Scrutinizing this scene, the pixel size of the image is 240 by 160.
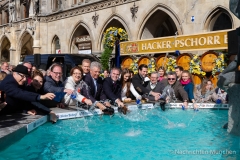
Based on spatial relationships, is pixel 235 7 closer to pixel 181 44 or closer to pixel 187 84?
pixel 187 84

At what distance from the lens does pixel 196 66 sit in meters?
12.4

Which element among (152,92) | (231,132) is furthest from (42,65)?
(231,132)

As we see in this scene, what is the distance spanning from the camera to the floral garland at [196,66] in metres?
12.4

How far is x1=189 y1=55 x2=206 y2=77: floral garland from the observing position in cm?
1236

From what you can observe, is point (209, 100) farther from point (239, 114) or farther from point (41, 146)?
point (41, 146)

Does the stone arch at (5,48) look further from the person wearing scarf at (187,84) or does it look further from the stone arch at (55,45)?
the person wearing scarf at (187,84)

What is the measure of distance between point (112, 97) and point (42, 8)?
2053 cm

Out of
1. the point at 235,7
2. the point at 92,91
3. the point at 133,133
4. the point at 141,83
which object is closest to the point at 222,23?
the point at 141,83

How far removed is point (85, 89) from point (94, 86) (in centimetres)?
32

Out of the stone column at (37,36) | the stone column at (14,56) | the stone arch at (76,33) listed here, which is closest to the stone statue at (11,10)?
the stone column at (14,56)

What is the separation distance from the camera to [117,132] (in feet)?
17.3

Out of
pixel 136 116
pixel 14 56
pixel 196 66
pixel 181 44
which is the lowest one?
pixel 136 116

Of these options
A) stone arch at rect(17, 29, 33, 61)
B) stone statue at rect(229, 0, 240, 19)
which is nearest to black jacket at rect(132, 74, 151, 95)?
stone statue at rect(229, 0, 240, 19)

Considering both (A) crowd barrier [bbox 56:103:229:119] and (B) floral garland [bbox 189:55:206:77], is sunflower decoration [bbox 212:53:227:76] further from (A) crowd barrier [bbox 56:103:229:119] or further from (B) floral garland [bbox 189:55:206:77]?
(A) crowd barrier [bbox 56:103:229:119]
